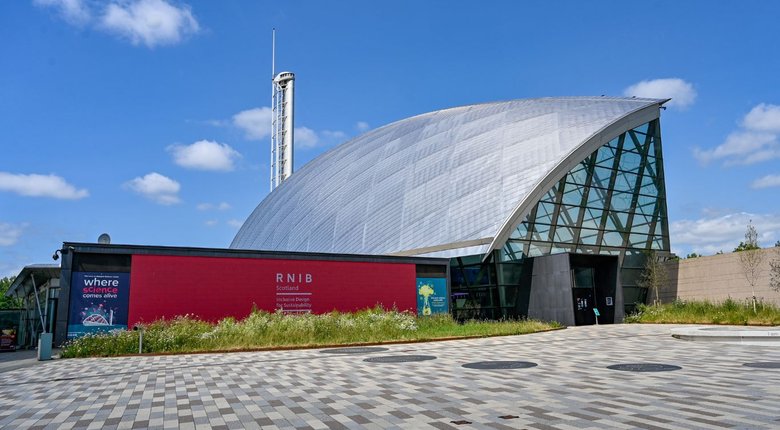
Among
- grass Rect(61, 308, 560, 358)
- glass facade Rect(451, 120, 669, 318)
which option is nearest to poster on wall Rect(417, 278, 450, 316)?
glass facade Rect(451, 120, 669, 318)

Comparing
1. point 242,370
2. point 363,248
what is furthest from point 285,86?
point 242,370

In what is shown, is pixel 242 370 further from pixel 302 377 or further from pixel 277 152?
pixel 277 152

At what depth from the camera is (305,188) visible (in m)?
52.0

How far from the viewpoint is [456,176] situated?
36.4m

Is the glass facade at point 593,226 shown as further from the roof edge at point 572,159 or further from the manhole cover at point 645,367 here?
the manhole cover at point 645,367

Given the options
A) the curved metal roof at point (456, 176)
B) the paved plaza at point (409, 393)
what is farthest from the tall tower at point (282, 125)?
the paved plaza at point (409, 393)

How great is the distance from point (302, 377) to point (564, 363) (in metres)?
6.22

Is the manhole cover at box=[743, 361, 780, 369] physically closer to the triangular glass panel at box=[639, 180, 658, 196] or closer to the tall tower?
the triangular glass panel at box=[639, 180, 658, 196]

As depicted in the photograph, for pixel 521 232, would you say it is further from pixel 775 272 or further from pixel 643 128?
pixel 775 272

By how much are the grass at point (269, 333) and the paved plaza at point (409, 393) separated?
321cm

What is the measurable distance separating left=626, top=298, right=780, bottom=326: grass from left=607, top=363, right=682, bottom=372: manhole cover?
16.7m

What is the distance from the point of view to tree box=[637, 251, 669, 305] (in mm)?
34000

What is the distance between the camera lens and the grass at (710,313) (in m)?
25.6

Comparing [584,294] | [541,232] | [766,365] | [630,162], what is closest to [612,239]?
[584,294]
